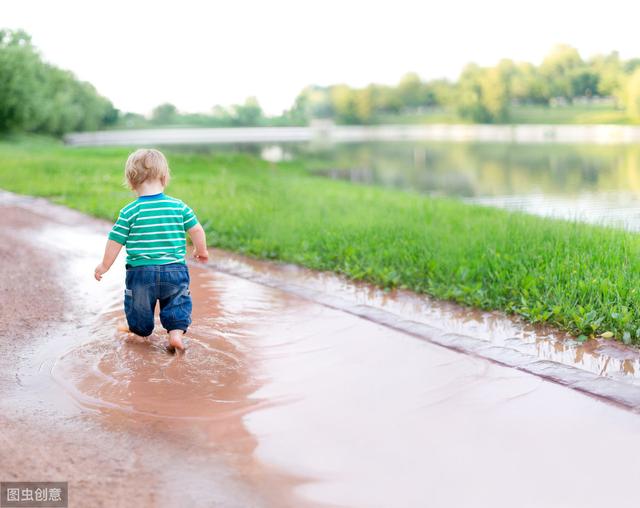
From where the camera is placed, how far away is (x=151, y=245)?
4531mm

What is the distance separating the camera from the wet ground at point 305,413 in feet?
9.66

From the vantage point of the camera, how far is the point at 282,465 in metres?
3.12

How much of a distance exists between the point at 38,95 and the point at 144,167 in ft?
180

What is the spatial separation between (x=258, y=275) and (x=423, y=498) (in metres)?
4.34

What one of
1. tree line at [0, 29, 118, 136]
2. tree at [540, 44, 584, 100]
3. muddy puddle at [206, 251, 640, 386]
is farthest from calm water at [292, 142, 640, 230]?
tree at [540, 44, 584, 100]

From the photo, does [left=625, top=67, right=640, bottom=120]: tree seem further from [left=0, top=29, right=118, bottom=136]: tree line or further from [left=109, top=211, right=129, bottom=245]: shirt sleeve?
[left=109, top=211, right=129, bottom=245]: shirt sleeve

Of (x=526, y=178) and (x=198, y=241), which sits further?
(x=526, y=178)

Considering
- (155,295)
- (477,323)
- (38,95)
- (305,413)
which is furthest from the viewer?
(38,95)

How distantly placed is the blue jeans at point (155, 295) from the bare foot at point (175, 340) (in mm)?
38

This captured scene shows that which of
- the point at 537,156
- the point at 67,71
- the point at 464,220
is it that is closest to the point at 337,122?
the point at 67,71

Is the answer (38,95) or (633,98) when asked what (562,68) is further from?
(38,95)

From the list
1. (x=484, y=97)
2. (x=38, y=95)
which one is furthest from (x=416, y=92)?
(x=38, y=95)

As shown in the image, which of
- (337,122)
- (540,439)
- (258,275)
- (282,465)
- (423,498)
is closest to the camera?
(423,498)

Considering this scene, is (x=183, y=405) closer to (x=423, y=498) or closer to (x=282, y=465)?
(x=282, y=465)
